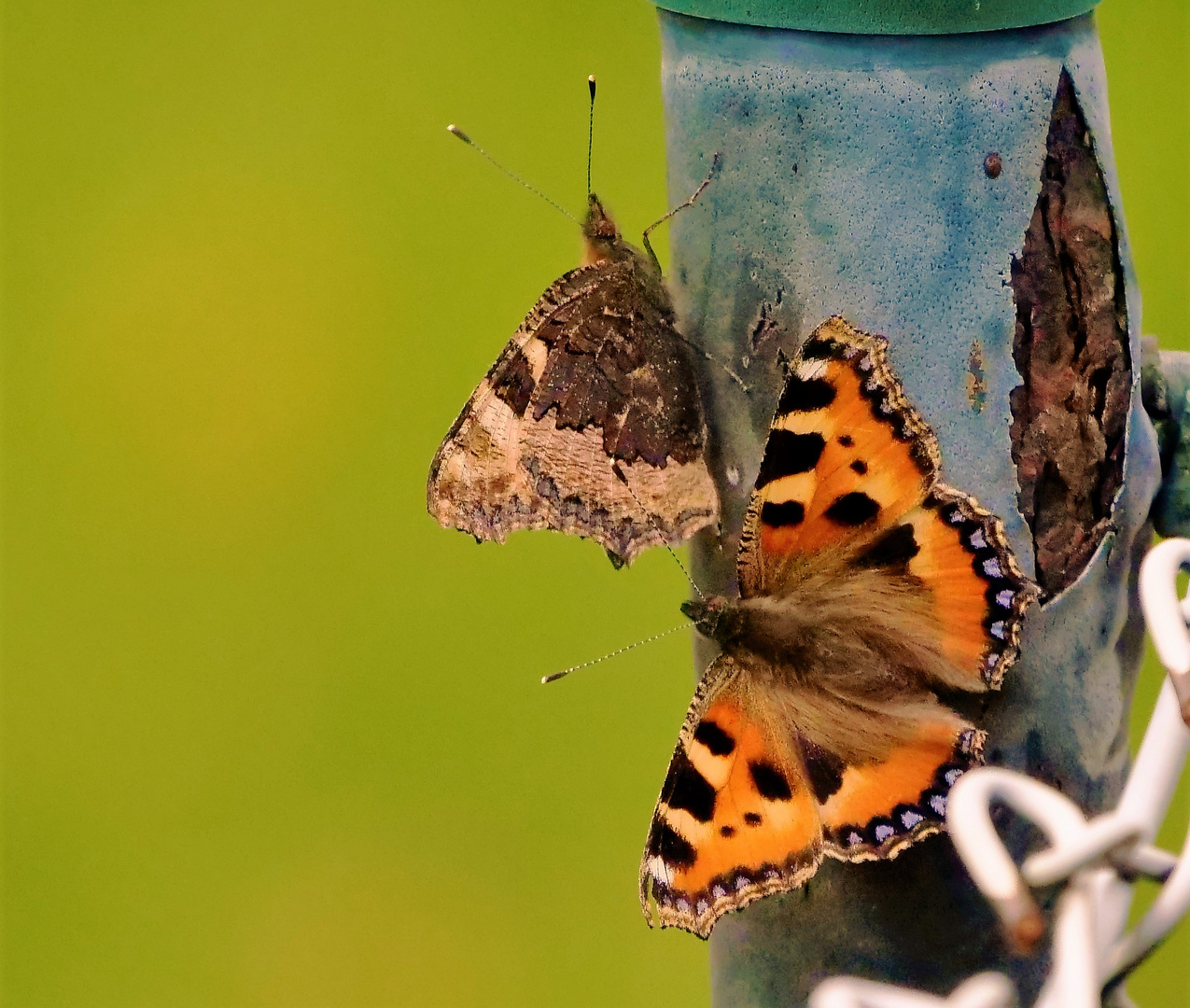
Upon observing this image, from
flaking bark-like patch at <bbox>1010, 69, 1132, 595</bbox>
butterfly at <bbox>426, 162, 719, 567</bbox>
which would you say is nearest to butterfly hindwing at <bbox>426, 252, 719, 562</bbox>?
butterfly at <bbox>426, 162, 719, 567</bbox>

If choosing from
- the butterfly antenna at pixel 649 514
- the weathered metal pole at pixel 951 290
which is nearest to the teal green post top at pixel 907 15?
the weathered metal pole at pixel 951 290

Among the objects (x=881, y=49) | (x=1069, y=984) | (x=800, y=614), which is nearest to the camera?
(x=1069, y=984)

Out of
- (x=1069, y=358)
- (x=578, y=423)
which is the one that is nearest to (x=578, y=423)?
(x=578, y=423)

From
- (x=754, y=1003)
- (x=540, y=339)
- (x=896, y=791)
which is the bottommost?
(x=754, y=1003)

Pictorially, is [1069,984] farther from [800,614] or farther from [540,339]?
[540,339]

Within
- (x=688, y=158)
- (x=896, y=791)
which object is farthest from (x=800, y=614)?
(x=688, y=158)
